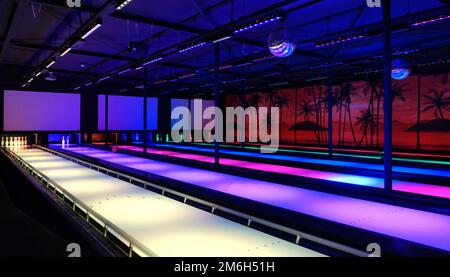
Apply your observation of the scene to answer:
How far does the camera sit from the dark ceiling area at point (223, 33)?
7.99 meters

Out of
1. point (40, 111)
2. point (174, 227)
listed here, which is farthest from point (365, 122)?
point (40, 111)

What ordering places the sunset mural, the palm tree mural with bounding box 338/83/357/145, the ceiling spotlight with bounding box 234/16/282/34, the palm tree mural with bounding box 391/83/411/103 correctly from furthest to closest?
the palm tree mural with bounding box 338/83/357/145
the palm tree mural with bounding box 391/83/411/103
the sunset mural
the ceiling spotlight with bounding box 234/16/282/34

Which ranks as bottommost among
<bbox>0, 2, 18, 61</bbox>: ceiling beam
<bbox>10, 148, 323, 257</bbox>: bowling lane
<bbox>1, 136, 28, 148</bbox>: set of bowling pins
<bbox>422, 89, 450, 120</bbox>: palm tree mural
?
<bbox>10, 148, 323, 257</bbox>: bowling lane

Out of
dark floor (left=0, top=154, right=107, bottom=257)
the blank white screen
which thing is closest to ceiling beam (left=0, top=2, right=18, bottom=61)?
dark floor (left=0, top=154, right=107, bottom=257)

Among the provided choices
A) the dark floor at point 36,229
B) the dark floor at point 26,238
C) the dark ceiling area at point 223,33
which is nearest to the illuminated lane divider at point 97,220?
the dark floor at point 36,229

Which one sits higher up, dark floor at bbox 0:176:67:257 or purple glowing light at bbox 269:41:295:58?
purple glowing light at bbox 269:41:295:58

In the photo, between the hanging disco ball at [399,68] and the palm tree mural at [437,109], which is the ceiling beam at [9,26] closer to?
the hanging disco ball at [399,68]

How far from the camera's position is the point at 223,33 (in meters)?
8.25

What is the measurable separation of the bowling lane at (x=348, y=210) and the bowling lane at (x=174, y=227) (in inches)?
55.1

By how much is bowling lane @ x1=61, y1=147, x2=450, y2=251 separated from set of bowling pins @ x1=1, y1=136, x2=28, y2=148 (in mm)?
14450

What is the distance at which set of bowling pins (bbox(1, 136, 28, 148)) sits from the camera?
1865cm

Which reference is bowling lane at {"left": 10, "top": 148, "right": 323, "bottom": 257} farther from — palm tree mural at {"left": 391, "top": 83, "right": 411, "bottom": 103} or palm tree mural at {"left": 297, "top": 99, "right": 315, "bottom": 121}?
palm tree mural at {"left": 297, "top": 99, "right": 315, "bottom": 121}

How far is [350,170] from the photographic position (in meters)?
9.48
